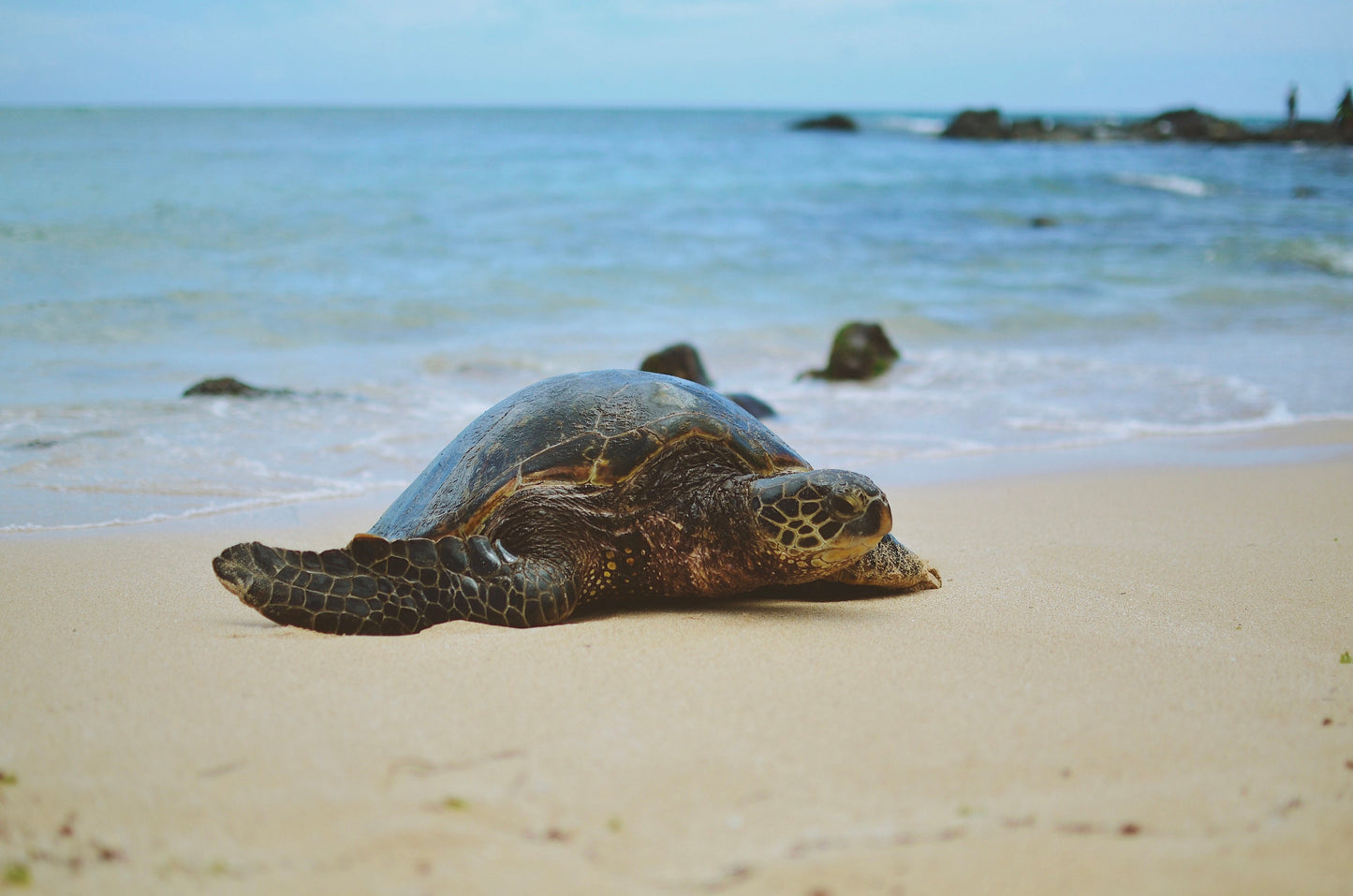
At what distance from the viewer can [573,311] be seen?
13242 millimetres

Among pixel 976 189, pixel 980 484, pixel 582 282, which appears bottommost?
pixel 980 484

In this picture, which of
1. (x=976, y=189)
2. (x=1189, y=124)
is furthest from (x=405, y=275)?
(x=1189, y=124)

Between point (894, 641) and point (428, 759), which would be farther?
point (894, 641)

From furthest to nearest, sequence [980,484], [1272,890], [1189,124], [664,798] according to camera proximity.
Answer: [1189,124] → [980,484] → [664,798] → [1272,890]

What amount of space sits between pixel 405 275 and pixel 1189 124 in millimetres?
77073

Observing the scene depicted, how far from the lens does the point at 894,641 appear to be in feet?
9.31

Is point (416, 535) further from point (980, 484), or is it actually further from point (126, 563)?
point (980, 484)

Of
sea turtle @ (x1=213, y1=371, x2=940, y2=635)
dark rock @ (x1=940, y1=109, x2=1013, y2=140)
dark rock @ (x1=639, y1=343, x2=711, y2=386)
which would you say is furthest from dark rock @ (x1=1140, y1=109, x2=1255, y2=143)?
sea turtle @ (x1=213, y1=371, x2=940, y2=635)

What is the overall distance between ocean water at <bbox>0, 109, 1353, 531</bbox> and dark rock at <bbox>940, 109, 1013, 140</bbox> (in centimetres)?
4553

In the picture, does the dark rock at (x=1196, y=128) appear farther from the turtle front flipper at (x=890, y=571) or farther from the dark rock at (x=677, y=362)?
the turtle front flipper at (x=890, y=571)

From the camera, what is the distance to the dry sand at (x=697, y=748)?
1.61 metres

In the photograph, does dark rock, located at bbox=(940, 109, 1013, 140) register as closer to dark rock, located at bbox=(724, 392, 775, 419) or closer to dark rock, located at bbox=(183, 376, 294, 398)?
dark rock, located at bbox=(724, 392, 775, 419)

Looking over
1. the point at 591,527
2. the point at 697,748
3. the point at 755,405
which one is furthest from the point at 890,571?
the point at 755,405

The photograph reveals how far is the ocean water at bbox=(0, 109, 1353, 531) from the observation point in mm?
6609
